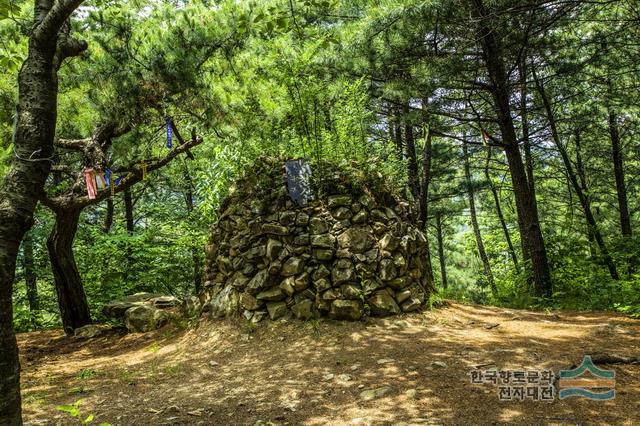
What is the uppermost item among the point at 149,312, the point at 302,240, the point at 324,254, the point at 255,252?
the point at 302,240

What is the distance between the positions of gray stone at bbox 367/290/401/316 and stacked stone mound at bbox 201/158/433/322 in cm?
1

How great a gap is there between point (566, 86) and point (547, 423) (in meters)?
8.88

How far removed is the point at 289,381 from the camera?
3895 millimetres

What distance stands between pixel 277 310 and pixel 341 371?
5.86ft

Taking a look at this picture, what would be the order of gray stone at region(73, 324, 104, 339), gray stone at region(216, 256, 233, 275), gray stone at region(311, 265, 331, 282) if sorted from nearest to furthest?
gray stone at region(311, 265, 331, 282), gray stone at region(216, 256, 233, 275), gray stone at region(73, 324, 104, 339)

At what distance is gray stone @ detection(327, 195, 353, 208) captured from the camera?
6.04m

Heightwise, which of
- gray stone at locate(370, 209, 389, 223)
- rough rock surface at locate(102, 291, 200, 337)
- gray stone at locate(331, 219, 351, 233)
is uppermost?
gray stone at locate(370, 209, 389, 223)

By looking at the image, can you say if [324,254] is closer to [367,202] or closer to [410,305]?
[367,202]

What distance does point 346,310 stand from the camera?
5.34 meters

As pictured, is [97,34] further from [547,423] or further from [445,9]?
[547,423]

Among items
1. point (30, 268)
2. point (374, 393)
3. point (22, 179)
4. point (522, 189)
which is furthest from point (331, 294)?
point (30, 268)
